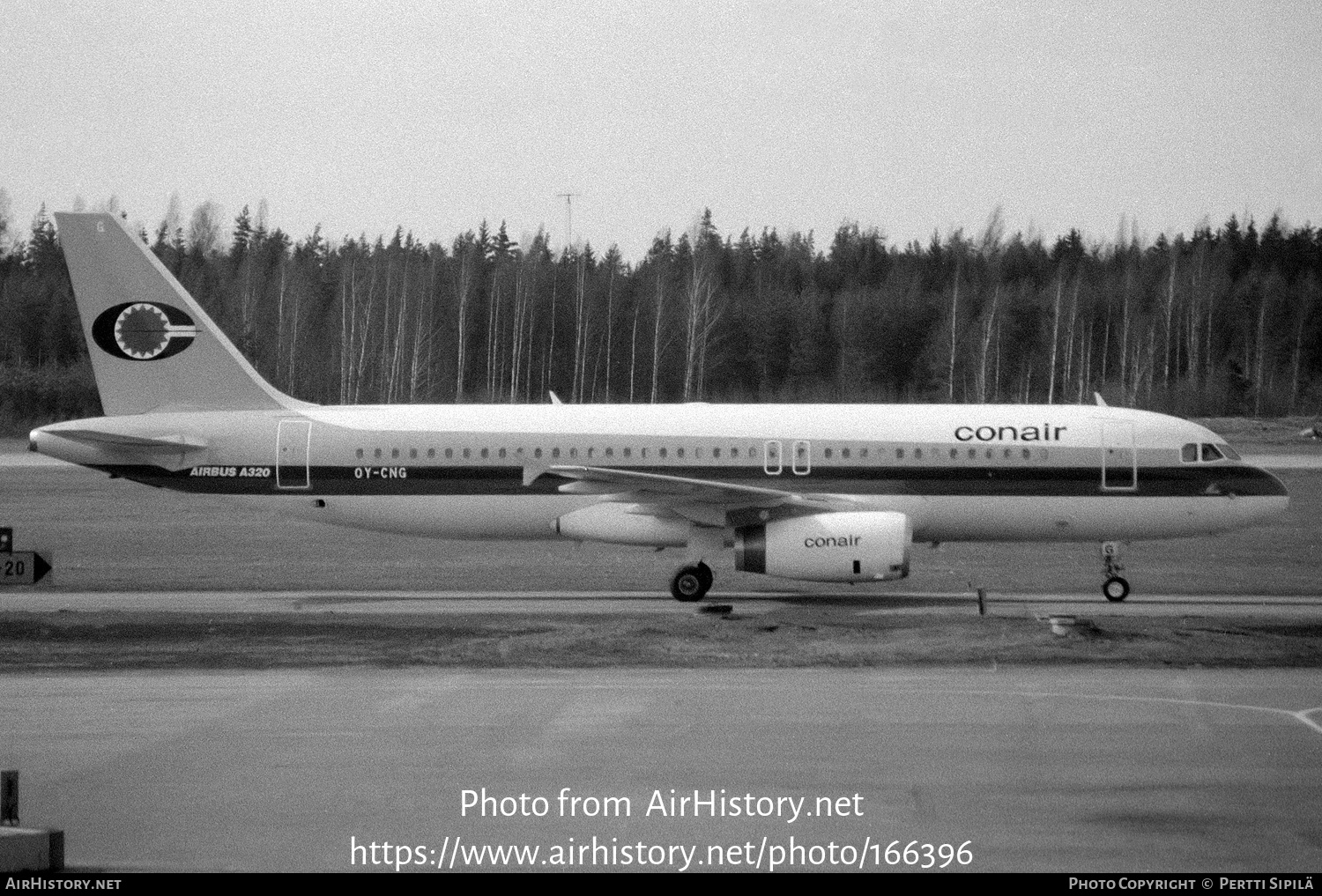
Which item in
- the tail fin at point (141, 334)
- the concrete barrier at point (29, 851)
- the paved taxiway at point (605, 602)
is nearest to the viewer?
the concrete barrier at point (29, 851)

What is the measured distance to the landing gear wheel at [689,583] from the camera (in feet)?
84.4

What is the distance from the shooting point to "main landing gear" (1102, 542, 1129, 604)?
25719 mm

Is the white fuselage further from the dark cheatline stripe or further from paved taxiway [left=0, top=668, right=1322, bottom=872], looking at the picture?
paved taxiway [left=0, top=668, right=1322, bottom=872]

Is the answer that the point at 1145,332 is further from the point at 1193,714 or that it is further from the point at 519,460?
the point at 1193,714

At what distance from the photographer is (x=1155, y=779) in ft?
40.9

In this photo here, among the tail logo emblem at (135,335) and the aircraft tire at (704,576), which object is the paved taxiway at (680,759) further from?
the tail logo emblem at (135,335)

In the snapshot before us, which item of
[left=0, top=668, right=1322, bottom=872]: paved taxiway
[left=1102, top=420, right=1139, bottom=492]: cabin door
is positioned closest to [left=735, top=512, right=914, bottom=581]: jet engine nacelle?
[left=1102, top=420, right=1139, bottom=492]: cabin door

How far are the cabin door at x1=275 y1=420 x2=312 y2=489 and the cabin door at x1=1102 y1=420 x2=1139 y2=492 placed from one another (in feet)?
42.4

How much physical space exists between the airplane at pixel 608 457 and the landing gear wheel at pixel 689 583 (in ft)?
0.07

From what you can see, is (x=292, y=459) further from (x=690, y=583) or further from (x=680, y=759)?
(x=680, y=759)

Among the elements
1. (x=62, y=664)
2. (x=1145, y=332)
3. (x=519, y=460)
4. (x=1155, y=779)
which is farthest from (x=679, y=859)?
(x=1145, y=332)

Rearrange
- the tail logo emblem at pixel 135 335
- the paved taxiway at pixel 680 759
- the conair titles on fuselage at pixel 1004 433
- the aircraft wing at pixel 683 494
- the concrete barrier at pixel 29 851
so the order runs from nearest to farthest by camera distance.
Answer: the concrete barrier at pixel 29 851 < the paved taxiway at pixel 680 759 < the aircraft wing at pixel 683 494 < the conair titles on fuselage at pixel 1004 433 < the tail logo emblem at pixel 135 335

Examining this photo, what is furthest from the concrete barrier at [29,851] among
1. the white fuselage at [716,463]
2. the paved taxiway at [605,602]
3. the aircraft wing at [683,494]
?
the white fuselage at [716,463]

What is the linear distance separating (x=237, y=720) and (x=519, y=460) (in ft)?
38.4
